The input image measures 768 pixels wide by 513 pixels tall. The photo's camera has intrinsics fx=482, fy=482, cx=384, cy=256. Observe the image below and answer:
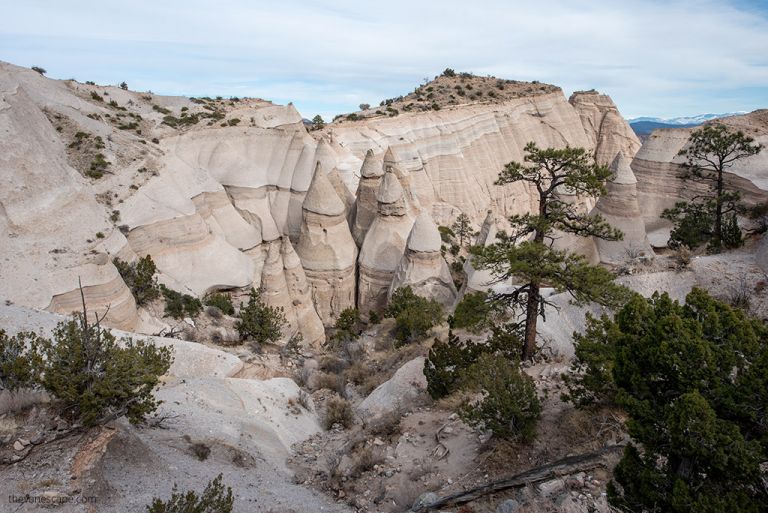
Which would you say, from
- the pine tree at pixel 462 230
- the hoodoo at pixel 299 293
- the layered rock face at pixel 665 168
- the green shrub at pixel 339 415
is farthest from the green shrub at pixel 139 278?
the layered rock face at pixel 665 168

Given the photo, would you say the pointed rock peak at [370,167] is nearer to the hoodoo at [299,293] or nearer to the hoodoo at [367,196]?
the hoodoo at [367,196]

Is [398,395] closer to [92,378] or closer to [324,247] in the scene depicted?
[92,378]

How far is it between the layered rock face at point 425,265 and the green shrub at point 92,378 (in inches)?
516

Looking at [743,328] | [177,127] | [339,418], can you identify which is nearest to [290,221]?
[177,127]

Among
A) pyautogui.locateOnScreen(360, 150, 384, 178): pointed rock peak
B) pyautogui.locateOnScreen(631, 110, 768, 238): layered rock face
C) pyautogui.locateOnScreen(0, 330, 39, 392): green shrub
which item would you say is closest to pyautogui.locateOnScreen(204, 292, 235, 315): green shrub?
pyautogui.locateOnScreen(360, 150, 384, 178): pointed rock peak

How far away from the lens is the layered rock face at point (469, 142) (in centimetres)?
3056

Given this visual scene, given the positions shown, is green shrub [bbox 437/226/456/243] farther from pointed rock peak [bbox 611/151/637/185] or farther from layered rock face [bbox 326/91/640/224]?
pointed rock peak [bbox 611/151/637/185]

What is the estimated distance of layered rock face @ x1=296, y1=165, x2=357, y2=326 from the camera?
2069 centimetres

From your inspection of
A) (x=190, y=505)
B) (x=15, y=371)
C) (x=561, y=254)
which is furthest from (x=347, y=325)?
(x=190, y=505)

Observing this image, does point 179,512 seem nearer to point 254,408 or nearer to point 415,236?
point 254,408

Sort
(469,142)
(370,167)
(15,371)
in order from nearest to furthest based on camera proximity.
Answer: (15,371), (370,167), (469,142)

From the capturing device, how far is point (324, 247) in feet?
68.2

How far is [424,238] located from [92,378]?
45.7 ft

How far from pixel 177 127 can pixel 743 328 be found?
83.1 feet
